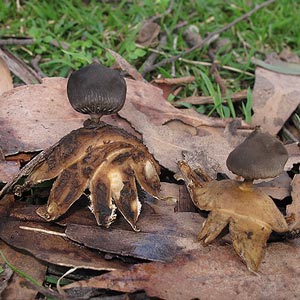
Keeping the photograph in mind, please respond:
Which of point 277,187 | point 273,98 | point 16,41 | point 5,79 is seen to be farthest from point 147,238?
point 16,41

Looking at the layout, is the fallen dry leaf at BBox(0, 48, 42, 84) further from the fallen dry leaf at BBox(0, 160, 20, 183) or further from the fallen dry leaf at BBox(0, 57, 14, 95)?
the fallen dry leaf at BBox(0, 160, 20, 183)

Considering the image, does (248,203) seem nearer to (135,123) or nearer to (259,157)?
(259,157)

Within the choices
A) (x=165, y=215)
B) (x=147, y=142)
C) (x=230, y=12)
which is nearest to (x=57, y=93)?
(x=147, y=142)

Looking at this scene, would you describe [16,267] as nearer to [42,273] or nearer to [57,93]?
[42,273]

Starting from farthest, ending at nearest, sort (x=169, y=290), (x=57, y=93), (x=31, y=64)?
(x=31, y=64), (x=57, y=93), (x=169, y=290)

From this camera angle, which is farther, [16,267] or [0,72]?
[0,72]

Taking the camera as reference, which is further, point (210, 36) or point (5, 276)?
point (210, 36)

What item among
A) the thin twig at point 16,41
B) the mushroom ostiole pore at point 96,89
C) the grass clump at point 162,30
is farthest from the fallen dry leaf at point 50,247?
the thin twig at point 16,41
